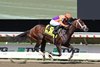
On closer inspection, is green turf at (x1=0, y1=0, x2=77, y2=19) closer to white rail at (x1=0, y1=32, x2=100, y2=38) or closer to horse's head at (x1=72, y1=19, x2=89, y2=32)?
white rail at (x1=0, y1=32, x2=100, y2=38)

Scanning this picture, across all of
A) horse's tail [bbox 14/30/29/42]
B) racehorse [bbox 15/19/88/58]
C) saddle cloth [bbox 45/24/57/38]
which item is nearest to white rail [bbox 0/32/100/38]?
horse's tail [bbox 14/30/29/42]

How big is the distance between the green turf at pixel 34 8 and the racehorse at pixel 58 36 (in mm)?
1291

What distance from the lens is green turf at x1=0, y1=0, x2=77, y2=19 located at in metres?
16.7

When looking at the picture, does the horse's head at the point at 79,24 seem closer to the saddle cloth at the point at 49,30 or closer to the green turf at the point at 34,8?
the saddle cloth at the point at 49,30

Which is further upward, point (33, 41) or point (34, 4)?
point (34, 4)

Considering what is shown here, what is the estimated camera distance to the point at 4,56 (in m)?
16.5

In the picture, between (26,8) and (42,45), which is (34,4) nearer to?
(26,8)

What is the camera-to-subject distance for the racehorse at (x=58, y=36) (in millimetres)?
14906

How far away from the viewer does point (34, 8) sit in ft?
55.0

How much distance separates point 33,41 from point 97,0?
3.18m

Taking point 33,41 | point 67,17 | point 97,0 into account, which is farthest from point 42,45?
point 97,0

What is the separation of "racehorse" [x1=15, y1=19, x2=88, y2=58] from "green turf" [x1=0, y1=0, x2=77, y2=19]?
1291 millimetres

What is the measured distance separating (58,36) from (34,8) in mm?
2331

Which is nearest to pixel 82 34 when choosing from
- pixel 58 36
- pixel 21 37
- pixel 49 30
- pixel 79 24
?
pixel 79 24
